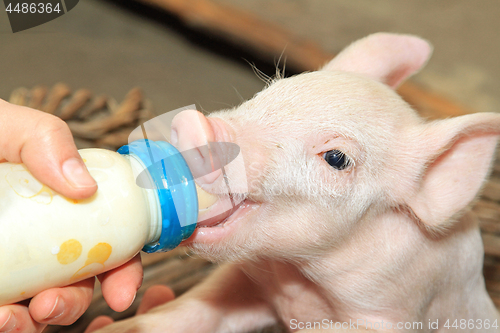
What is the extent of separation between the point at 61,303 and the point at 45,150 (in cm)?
26

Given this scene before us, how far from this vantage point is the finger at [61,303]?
0.81 m

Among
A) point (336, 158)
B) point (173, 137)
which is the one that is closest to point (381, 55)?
point (336, 158)

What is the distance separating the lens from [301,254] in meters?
1.17

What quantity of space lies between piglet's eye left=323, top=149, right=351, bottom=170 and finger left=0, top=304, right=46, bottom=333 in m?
0.68

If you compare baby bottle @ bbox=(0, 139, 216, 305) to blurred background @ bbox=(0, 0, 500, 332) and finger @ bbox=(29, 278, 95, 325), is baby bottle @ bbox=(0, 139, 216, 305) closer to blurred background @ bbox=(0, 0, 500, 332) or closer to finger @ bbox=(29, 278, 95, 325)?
finger @ bbox=(29, 278, 95, 325)

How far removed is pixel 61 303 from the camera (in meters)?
0.84

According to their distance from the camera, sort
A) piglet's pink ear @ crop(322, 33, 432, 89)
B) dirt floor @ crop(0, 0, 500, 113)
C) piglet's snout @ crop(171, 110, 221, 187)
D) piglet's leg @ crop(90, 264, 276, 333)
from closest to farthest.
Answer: piglet's snout @ crop(171, 110, 221, 187)
piglet's leg @ crop(90, 264, 276, 333)
piglet's pink ear @ crop(322, 33, 432, 89)
dirt floor @ crop(0, 0, 500, 113)

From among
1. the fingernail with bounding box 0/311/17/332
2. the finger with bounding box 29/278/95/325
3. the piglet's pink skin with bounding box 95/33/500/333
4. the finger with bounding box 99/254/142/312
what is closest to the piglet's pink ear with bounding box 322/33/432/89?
the piglet's pink skin with bounding box 95/33/500/333

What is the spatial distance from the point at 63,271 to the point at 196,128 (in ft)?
1.26

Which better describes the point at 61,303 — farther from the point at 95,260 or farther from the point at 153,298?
the point at 153,298

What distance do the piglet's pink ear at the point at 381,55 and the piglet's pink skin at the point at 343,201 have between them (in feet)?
0.87

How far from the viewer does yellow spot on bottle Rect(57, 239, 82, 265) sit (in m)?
0.74

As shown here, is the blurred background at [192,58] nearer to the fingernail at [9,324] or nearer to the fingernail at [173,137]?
the fingernail at [173,137]

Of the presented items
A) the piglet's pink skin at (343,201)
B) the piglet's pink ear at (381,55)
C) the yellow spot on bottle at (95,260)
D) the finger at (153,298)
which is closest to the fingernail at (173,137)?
the piglet's pink skin at (343,201)
